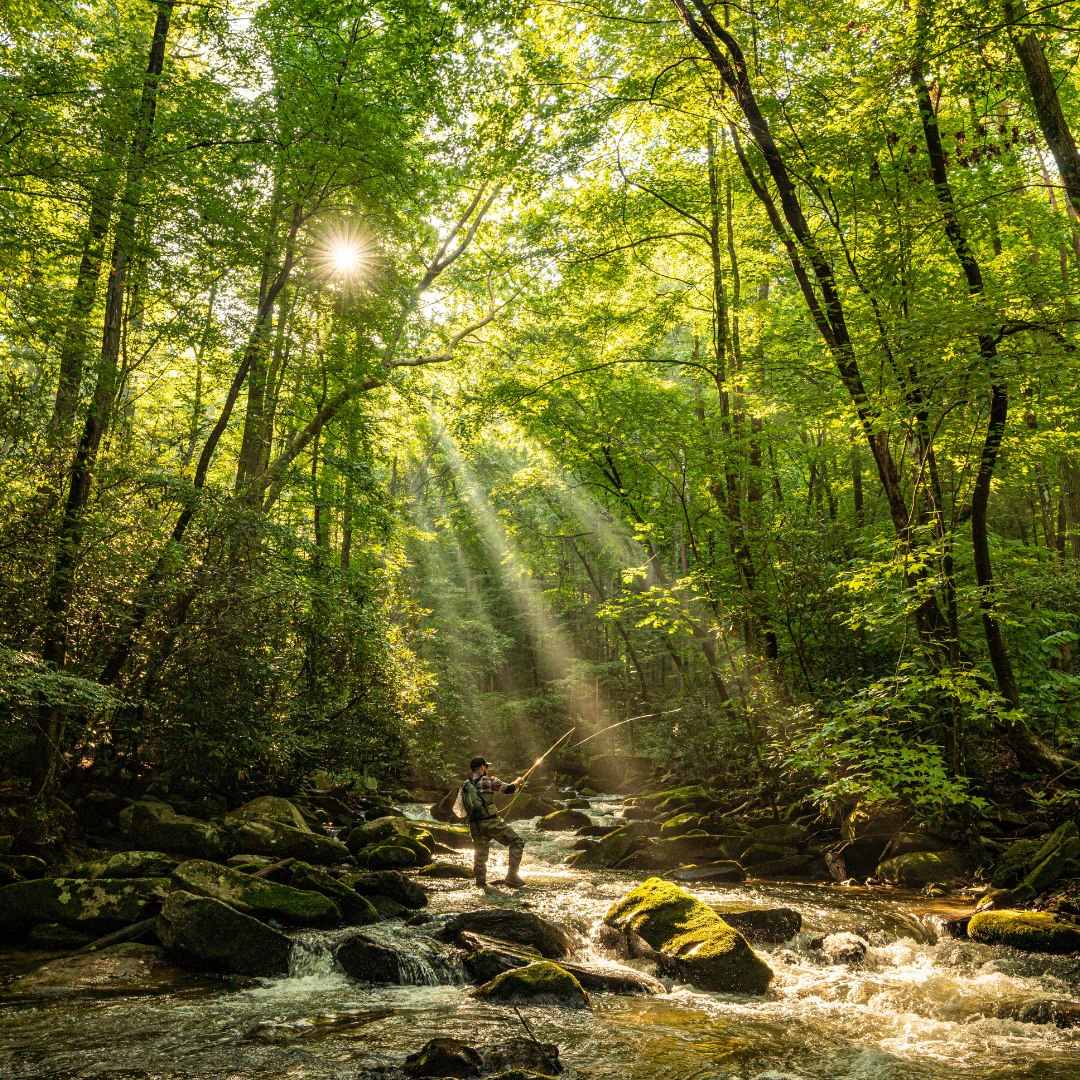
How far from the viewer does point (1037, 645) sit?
10.0 meters

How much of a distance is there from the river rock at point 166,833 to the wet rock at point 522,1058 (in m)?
5.98

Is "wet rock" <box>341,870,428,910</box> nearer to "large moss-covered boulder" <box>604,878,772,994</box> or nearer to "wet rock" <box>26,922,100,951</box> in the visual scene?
"large moss-covered boulder" <box>604,878,772,994</box>

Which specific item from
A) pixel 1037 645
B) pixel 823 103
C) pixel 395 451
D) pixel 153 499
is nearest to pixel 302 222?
pixel 153 499

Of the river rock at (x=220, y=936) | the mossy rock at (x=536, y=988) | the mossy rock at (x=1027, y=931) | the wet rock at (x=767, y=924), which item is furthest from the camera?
the wet rock at (x=767, y=924)

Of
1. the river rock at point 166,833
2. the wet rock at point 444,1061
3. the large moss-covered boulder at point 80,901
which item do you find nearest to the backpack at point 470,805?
the river rock at point 166,833

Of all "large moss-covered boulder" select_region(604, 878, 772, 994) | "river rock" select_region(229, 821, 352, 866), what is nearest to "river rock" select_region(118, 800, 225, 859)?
"river rock" select_region(229, 821, 352, 866)

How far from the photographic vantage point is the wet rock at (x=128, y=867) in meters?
7.19

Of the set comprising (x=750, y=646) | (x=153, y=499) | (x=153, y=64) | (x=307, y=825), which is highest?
(x=153, y=64)

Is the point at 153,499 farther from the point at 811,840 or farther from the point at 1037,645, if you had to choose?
the point at 1037,645

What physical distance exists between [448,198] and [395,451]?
278 inches

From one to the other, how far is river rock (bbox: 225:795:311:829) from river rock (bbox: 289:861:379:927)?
2348 mm

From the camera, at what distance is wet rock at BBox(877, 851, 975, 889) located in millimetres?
8938

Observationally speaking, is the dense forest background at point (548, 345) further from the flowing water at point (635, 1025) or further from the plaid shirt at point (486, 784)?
the plaid shirt at point (486, 784)

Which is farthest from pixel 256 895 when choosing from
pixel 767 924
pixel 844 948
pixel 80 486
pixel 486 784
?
pixel 844 948
